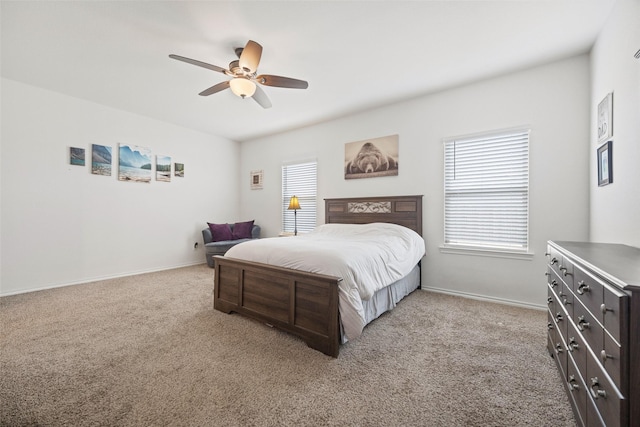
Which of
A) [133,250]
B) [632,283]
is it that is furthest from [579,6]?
[133,250]

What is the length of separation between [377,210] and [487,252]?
5.04ft

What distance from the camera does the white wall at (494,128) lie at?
2854mm

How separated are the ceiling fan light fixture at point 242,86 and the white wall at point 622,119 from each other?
9.71ft

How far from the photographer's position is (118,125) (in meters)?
4.33

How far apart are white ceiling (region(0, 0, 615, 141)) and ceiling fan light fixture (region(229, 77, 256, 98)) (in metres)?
0.33

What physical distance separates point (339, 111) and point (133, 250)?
4.24 metres

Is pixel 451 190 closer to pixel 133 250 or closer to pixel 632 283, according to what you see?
pixel 632 283

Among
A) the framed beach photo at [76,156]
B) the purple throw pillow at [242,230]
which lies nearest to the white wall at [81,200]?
the framed beach photo at [76,156]

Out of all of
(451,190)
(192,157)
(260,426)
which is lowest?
(260,426)

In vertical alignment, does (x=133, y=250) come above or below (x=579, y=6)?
A: below

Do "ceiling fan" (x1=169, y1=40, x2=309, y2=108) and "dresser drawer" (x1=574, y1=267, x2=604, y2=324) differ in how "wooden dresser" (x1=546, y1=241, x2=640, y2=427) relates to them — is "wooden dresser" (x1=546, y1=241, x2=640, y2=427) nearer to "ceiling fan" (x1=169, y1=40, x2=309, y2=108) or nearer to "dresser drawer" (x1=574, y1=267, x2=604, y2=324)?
"dresser drawer" (x1=574, y1=267, x2=604, y2=324)

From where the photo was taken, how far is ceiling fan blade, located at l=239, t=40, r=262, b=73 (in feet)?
7.48

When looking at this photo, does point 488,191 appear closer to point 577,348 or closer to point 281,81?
point 577,348

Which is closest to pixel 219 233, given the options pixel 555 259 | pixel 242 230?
pixel 242 230
